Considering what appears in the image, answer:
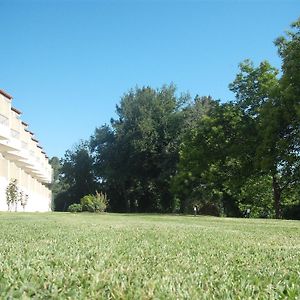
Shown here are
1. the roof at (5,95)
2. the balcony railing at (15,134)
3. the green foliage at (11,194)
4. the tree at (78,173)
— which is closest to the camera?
the green foliage at (11,194)

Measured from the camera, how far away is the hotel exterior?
3619 cm

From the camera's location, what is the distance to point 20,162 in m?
46.2

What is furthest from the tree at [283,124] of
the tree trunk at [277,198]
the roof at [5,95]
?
the roof at [5,95]

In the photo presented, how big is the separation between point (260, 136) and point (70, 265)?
31.0m

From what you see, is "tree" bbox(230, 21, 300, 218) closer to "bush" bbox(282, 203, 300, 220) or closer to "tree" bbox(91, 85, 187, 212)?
"bush" bbox(282, 203, 300, 220)

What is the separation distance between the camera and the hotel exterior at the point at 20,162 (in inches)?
1425

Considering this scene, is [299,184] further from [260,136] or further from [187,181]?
[187,181]

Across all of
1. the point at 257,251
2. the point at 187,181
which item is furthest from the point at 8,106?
the point at 257,251

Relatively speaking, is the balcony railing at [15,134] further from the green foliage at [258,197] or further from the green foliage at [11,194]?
the green foliage at [258,197]

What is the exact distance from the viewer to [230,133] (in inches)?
1431

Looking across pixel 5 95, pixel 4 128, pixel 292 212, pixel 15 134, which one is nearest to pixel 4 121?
pixel 4 128

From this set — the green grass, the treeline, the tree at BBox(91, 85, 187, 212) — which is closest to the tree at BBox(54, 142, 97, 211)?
the treeline

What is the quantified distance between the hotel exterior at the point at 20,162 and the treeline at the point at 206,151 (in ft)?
22.9

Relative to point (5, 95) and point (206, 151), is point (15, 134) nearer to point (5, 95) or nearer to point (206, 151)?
point (5, 95)
